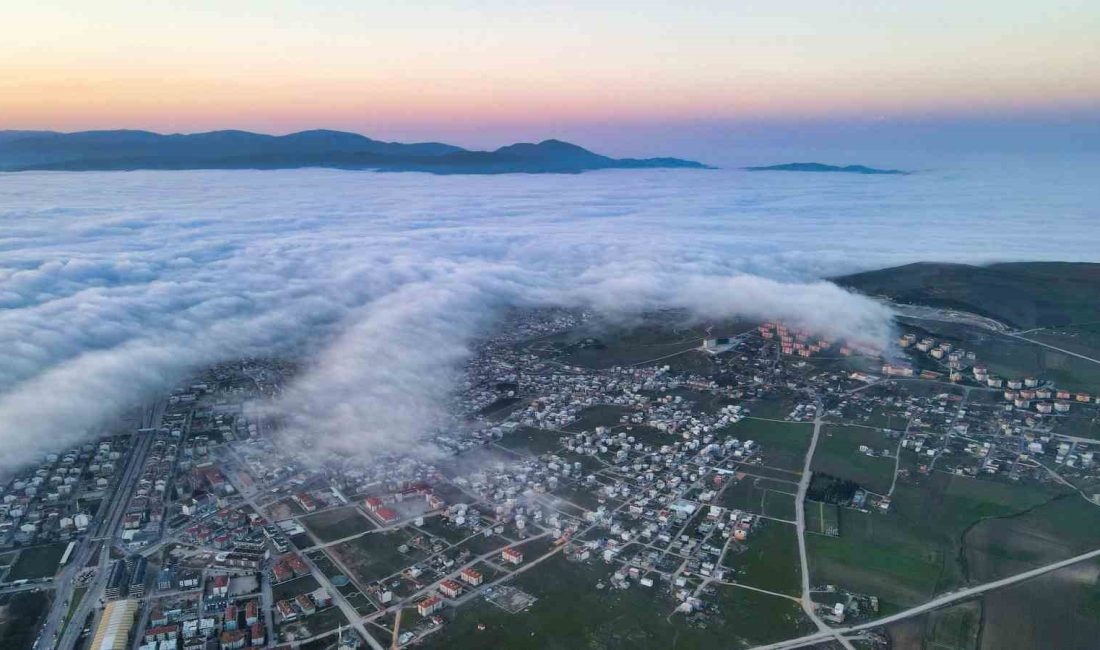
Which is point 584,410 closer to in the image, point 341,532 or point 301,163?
point 341,532

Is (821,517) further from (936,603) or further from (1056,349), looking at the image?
(1056,349)

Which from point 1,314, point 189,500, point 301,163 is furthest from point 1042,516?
point 301,163

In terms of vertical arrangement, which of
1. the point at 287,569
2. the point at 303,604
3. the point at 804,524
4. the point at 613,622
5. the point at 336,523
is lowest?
the point at 336,523

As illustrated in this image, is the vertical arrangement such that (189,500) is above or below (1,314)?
below

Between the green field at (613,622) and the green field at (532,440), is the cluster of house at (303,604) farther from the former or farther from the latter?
the green field at (532,440)

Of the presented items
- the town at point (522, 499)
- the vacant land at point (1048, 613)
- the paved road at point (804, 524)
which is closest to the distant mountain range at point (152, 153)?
the town at point (522, 499)

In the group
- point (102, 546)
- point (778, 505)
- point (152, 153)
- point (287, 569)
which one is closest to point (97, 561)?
point (102, 546)
